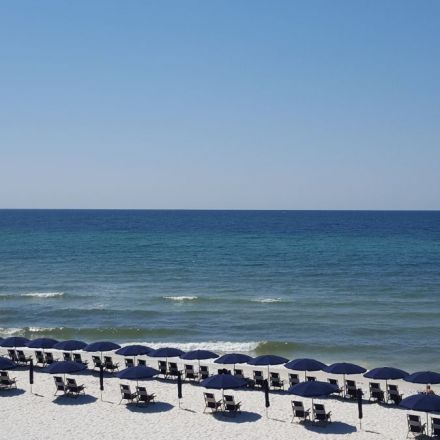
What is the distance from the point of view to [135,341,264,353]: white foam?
91.1ft

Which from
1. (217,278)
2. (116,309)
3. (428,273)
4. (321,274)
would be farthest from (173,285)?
(428,273)

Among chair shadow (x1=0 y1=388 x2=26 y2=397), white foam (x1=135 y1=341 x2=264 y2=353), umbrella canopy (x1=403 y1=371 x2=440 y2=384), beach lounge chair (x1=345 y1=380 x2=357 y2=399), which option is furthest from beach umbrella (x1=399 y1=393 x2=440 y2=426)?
chair shadow (x1=0 y1=388 x2=26 y2=397)

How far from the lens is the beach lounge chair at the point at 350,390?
19.7 m

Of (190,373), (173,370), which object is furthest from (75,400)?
(190,373)

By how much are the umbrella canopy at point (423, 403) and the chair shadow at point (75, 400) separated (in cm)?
1000

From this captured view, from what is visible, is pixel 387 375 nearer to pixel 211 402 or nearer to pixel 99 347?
pixel 211 402

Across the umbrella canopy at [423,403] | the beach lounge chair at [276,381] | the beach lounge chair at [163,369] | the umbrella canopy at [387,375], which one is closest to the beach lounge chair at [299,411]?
the umbrella canopy at [387,375]

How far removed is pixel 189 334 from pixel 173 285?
16344 millimetres

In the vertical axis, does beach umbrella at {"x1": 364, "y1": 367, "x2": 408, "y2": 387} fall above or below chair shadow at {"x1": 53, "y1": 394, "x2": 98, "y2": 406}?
above

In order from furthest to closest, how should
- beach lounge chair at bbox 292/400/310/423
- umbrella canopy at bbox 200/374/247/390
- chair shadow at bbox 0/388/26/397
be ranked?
1. chair shadow at bbox 0/388/26/397
2. umbrella canopy at bbox 200/374/247/390
3. beach lounge chair at bbox 292/400/310/423

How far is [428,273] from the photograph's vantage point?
5253 centimetres

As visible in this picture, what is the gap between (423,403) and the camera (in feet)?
51.4

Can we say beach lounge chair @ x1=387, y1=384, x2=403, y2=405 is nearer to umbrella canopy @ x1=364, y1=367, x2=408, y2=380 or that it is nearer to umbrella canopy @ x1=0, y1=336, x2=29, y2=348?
umbrella canopy @ x1=364, y1=367, x2=408, y2=380

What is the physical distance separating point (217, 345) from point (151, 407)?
9.86 m
